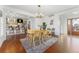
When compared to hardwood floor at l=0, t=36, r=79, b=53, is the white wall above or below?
above

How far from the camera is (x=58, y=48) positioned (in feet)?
8.65

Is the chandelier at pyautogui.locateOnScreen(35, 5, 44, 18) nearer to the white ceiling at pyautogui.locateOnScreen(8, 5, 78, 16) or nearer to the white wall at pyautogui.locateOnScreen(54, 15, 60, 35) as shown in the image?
the white ceiling at pyautogui.locateOnScreen(8, 5, 78, 16)

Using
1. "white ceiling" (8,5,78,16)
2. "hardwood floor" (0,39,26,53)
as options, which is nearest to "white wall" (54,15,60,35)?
"white ceiling" (8,5,78,16)

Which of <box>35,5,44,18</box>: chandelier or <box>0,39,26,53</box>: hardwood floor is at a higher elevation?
<box>35,5,44,18</box>: chandelier

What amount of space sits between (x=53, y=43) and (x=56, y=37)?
0.14 m

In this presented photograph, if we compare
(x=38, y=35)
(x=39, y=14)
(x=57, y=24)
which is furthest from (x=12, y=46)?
(x=57, y=24)

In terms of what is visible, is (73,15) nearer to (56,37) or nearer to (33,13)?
(56,37)

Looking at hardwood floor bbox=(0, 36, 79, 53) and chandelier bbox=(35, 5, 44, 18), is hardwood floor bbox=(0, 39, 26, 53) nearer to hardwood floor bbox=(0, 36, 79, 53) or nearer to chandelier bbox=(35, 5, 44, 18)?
hardwood floor bbox=(0, 36, 79, 53)

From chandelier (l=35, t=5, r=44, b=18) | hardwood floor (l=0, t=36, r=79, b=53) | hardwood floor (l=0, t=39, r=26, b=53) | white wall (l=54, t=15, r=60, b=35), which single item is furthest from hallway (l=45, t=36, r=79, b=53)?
chandelier (l=35, t=5, r=44, b=18)

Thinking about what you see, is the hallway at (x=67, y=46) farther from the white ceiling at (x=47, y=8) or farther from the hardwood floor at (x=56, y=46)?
the white ceiling at (x=47, y=8)

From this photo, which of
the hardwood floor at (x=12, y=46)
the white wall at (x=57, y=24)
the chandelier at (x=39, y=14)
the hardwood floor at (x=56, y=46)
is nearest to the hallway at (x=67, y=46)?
the hardwood floor at (x=56, y=46)

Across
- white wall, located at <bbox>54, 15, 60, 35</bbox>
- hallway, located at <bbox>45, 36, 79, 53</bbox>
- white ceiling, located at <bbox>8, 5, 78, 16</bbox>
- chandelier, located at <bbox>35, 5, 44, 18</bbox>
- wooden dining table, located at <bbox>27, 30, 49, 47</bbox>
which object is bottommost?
hallway, located at <bbox>45, 36, 79, 53</bbox>

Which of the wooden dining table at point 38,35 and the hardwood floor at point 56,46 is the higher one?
the wooden dining table at point 38,35
